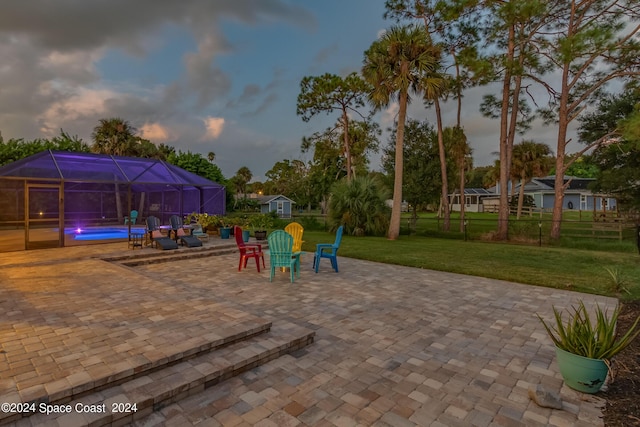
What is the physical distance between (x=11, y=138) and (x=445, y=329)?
26351 millimetres

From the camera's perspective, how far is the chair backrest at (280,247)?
6301 millimetres

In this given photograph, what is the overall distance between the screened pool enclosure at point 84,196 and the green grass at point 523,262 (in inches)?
257

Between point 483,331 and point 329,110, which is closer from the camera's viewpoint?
point 483,331

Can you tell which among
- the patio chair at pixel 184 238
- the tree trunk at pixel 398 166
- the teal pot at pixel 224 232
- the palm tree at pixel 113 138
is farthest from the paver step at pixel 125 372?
the palm tree at pixel 113 138

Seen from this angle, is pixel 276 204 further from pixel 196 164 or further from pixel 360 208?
pixel 360 208

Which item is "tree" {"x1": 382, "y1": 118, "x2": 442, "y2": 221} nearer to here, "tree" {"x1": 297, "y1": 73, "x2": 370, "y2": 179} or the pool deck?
"tree" {"x1": 297, "y1": 73, "x2": 370, "y2": 179}

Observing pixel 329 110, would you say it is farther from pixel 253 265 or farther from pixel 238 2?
pixel 253 265

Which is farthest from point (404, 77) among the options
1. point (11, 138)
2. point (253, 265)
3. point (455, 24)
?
point (11, 138)

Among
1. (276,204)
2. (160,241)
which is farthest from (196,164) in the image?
(276,204)

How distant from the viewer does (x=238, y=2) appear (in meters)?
10.6

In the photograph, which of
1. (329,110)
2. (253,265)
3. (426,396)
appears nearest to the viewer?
(426,396)

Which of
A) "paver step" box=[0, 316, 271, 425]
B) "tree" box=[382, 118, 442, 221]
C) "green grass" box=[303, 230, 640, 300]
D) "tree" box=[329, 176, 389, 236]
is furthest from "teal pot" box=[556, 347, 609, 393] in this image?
"tree" box=[382, 118, 442, 221]

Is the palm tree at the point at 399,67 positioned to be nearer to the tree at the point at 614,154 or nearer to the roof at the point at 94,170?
the roof at the point at 94,170

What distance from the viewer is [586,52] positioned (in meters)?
10.9
